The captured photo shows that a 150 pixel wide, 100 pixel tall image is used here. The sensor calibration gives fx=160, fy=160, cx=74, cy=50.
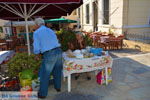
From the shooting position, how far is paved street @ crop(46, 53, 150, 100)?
381cm

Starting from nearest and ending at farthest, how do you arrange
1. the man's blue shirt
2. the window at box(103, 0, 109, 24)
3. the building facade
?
the man's blue shirt, the building facade, the window at box(103, 0, 109, 24)

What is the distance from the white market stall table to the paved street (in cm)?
36

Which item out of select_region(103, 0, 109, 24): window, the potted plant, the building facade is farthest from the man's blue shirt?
select_region(103, 0, 109, 24): window

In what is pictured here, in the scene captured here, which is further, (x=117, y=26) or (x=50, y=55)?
(x=117, y=26)

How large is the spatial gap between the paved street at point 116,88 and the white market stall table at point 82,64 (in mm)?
360

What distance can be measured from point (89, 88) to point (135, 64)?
111 inches

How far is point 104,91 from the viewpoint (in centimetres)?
409

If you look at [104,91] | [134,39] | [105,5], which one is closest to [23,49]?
[104,91]

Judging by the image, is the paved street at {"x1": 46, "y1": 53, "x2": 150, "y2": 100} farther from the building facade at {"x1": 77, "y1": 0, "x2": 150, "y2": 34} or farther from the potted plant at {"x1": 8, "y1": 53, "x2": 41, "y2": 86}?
the building facade at {"x1": 77, "y1": 0, "x2": 150, "y2": 34}

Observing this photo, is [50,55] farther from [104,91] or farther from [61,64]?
[104,91]

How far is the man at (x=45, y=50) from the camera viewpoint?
3.55m

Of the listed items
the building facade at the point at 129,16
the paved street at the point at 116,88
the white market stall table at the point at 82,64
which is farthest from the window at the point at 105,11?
the white market stall table at the point at 82,64

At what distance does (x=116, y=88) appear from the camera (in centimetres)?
424

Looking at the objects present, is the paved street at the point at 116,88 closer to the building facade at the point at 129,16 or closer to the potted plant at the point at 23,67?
the potted plant at the point at 23,67
